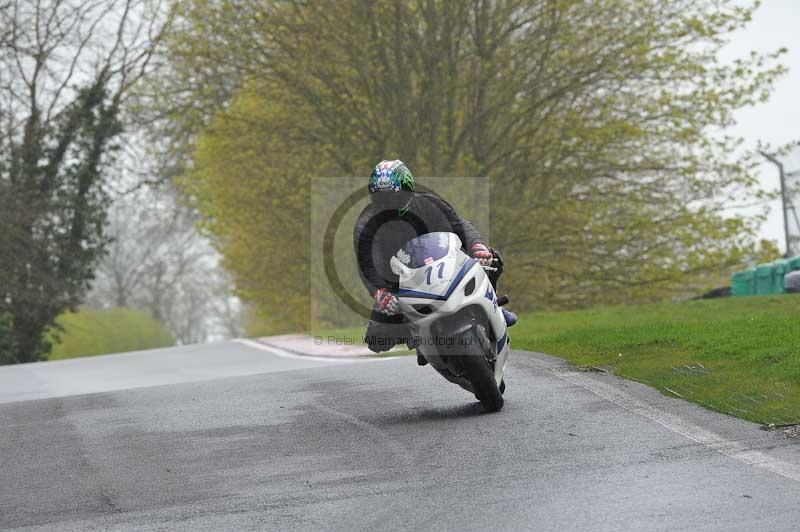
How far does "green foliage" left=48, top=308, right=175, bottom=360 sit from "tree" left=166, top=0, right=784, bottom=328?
61.0 ft

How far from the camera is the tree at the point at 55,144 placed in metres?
34.0

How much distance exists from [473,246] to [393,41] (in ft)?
67.2

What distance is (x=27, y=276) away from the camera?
33.4 m

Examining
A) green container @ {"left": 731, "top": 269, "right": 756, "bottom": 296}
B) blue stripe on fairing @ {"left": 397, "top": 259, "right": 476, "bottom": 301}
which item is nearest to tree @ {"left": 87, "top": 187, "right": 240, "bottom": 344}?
green container @ {"left": 731, "top": 269, "right": 756, "bottom": 296}

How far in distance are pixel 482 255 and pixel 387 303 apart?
2.70 ft

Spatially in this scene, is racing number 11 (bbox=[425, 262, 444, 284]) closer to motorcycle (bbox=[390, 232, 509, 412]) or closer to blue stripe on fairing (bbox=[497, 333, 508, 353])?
motorcycle (bbox=[390, 232, 509, 412])

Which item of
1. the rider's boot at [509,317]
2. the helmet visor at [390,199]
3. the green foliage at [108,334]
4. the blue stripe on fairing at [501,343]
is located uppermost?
the helmet visor at [390,199]

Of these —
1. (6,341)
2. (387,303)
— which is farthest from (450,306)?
(6,341)

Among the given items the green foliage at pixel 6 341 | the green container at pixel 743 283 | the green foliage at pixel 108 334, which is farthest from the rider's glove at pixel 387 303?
the green foliage at pixel 108 334

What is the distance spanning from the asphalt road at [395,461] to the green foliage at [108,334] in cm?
3542

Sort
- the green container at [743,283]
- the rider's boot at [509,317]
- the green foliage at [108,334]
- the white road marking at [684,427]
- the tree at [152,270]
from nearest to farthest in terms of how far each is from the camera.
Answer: the white road marking at [684,427] < the rider's boot at [509,317] < the green container at [743,283] < the green foliage at [108,334] < the tree at [152,270]

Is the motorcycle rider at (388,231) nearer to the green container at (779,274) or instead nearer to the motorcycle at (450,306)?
the motorcycle at (450,306)

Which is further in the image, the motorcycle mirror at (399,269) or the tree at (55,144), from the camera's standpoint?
the tree at (55,144)

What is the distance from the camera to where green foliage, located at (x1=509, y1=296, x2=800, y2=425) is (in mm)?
9002
